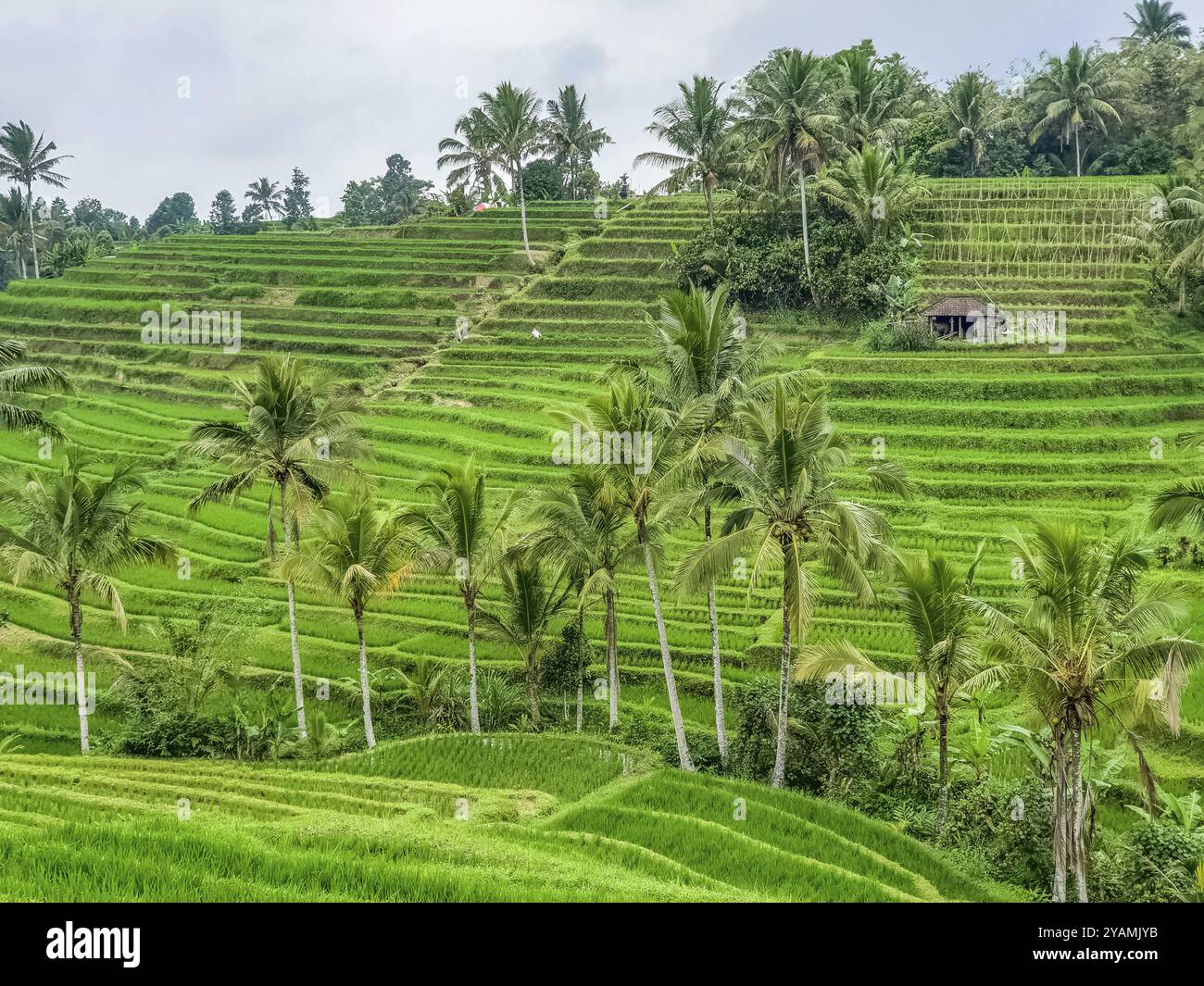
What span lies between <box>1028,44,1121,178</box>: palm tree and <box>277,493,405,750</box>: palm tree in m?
45.2

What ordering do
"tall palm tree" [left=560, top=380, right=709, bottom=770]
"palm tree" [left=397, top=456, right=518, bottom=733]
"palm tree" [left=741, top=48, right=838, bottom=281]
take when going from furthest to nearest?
"palm tree" [left=741, top=48, right=838, bottom=281], "palm tree" [left=397, top=456, right=518, bottom=733], "tall palm tree" [left=560, top=380, right=709, bottom=770]

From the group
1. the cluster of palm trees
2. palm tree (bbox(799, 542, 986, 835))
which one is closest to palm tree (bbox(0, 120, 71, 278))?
the cluster of palm trees

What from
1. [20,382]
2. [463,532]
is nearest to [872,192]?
[463,532]

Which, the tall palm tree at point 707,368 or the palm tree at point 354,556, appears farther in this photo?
the palm tree at point 354,556

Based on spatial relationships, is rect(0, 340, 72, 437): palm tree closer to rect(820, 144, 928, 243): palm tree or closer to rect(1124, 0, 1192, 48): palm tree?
rect(820, 144, 928, 243): palm tree

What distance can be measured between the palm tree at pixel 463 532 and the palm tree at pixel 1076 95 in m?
43.6

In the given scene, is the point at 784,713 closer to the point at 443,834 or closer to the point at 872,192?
the point at 443,834

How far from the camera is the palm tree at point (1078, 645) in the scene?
44.1 feet

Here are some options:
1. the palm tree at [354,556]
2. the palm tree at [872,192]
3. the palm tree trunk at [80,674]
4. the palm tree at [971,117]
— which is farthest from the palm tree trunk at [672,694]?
the palm tree at [971,117]

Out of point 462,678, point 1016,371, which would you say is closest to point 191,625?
point 462,678

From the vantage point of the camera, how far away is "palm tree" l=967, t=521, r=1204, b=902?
13.5 metres

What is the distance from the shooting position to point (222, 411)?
40344 millimetres

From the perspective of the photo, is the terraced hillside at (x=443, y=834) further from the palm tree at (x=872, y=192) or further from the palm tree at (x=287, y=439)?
the palm tree at (x=872, y=192)
